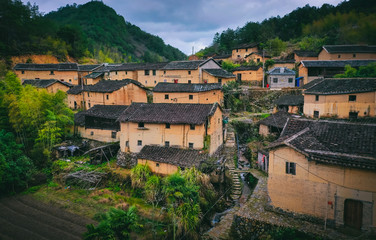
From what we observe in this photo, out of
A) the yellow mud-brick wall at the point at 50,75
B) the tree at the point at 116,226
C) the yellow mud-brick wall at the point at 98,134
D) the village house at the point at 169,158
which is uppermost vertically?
the yellow mud-brick wall at the point at 50,75

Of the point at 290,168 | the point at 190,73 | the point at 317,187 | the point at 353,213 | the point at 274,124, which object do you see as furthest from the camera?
the point at 190,73

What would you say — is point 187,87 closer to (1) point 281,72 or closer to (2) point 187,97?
(2) point 187,97

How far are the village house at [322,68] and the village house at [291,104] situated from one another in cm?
806

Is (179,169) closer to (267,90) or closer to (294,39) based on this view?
(267,90)

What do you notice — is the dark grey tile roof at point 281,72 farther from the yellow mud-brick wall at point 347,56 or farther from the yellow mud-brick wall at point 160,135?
the yellow mud-brick wall at point 160,135

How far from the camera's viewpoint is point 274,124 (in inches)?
941

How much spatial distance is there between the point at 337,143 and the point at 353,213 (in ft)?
10.6

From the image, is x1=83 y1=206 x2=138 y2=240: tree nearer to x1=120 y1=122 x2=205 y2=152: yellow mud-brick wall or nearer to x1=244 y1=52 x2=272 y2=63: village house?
x1=120 y1=122 x2=205 y2=152: yellow mud-brick wall

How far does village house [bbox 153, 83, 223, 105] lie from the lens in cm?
2625

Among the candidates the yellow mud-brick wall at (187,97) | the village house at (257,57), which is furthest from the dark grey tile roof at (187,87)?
the village house at (257,57)

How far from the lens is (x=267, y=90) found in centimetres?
3334

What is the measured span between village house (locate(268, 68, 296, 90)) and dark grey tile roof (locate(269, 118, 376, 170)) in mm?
22824

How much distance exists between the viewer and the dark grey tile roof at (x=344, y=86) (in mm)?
21719

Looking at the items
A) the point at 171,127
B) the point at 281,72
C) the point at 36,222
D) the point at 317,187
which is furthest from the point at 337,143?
the point at 281,72
